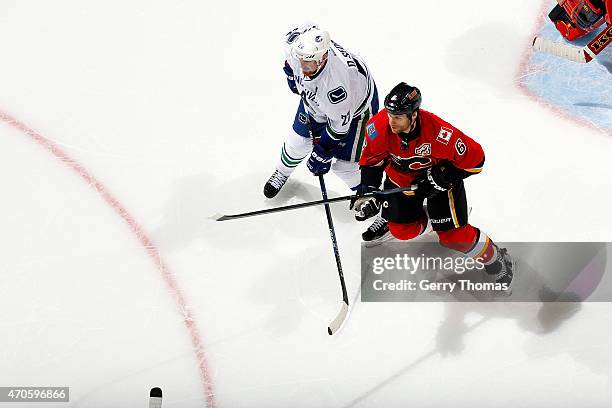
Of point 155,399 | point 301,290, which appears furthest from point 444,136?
point 155,399

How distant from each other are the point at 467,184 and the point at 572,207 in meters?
0.54

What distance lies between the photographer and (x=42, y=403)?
3936 mm

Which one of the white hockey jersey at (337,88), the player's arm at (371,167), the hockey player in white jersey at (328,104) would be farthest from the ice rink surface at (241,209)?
the white hockey jersey at (337,88)

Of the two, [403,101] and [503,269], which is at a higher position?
[403,101]

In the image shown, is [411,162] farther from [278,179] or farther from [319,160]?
[278,179]

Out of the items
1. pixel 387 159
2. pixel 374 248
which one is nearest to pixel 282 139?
pixel 374 248

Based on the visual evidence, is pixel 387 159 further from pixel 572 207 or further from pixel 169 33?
pixel 169 33

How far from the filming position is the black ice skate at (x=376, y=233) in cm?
436

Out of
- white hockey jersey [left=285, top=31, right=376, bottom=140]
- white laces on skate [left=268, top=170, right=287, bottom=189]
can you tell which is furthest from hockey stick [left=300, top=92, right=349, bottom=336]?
white laces on skate [left=268, top=170, right=287, bottom=189]

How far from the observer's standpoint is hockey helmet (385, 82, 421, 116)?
329 cm

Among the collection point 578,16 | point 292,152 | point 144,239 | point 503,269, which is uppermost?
point 578,16

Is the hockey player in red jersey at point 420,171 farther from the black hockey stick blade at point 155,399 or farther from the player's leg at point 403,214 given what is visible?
the black hockey stick blade at point 155,399

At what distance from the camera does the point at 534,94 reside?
190 inches

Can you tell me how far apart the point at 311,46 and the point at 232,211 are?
3.96ft
